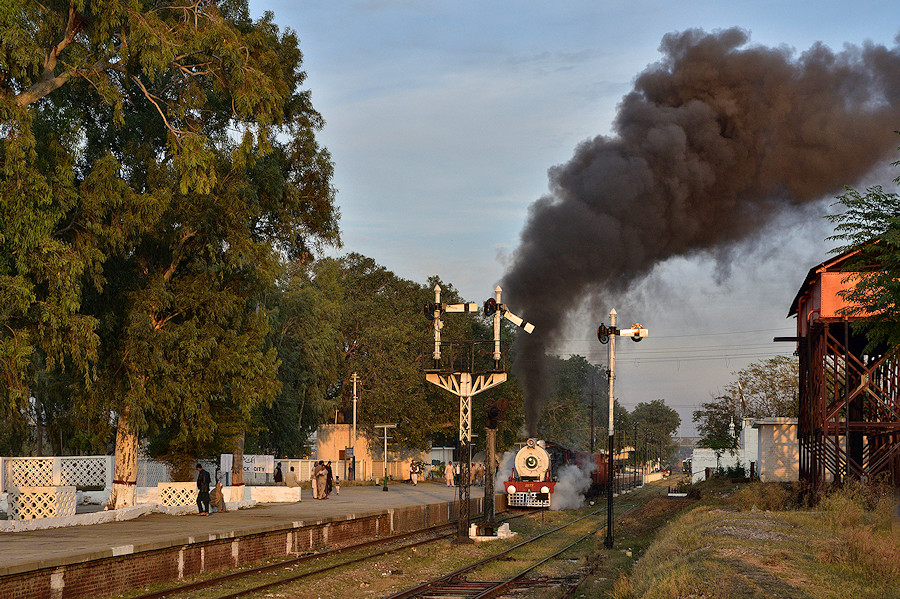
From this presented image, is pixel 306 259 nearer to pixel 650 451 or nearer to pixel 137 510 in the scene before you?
pixel 137 510

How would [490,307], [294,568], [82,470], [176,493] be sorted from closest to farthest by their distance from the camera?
[294,568] < [490,307] < [82,470] < [176,493]

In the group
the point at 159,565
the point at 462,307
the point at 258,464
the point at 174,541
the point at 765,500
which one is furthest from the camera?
the point at 258,464

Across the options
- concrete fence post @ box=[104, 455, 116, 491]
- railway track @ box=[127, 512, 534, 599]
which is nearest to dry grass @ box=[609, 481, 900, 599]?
railway track @ box=[127, 512, 534, 599]

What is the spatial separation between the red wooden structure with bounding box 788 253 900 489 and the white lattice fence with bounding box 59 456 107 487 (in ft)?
74.4

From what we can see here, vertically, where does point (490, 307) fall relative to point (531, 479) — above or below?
above

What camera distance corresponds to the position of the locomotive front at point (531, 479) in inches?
1435

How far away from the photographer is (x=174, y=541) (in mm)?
17578

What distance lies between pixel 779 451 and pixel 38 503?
3801 cm

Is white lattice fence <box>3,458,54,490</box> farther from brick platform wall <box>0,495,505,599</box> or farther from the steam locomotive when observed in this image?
the steam locomotive

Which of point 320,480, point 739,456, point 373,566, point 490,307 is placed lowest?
point 739,456

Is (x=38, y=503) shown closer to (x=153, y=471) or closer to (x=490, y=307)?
(x=490, y=307)

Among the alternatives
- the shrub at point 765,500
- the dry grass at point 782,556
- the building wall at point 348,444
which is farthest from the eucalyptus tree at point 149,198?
the building wall at point 348,444

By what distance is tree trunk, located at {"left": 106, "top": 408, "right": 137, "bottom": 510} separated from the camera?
25.4 meters

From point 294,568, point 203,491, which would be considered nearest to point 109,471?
point 203,491
